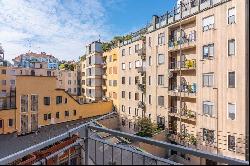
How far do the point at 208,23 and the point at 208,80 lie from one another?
5213mm

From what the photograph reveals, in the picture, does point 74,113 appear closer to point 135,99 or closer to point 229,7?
point 135,99

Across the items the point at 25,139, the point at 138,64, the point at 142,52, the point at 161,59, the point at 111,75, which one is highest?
the point at 142,52

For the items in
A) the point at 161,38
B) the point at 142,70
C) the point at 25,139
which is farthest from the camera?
the point at 142,70

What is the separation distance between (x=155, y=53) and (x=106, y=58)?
16161 millimetres

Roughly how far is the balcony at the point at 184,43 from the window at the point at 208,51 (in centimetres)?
169

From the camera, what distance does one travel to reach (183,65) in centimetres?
2714

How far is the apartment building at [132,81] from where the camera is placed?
112 ft

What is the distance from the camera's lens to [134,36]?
37562mm

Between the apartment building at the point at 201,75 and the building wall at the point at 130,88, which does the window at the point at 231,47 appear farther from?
the building wall at the point at 130,88

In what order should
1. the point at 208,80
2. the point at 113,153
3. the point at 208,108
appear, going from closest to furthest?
the point at 113,153 → the point at 208,108 → the point at 208,80

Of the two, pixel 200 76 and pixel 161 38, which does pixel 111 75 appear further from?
pixel 200 76

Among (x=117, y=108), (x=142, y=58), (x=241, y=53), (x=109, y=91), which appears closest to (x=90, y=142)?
(x=241, y=53)

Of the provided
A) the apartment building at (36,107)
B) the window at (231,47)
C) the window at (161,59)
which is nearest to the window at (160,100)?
the window at (161,59)

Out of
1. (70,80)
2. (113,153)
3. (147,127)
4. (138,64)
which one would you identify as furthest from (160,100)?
(70,80)
